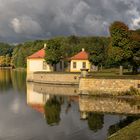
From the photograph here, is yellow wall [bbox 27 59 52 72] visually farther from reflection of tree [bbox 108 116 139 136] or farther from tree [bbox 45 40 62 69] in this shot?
reflection of tree [bbox 108 116 139 136]

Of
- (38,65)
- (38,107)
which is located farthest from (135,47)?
(38,65)

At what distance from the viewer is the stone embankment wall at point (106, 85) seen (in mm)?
30672

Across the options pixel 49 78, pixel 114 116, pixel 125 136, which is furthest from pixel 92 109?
pixel 49 78

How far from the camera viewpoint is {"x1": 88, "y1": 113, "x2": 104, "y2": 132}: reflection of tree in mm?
19227

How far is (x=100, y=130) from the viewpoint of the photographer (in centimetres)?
1844

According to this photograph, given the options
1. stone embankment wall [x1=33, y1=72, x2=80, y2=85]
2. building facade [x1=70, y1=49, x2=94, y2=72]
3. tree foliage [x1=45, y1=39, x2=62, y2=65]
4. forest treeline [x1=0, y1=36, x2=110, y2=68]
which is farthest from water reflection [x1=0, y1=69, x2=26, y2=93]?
forest treeline [x1=0, y1=36, x2=110, y2=68]

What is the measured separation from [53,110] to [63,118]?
333 centimetres

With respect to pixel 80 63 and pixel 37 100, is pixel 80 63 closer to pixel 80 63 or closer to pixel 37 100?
pixel 80 63

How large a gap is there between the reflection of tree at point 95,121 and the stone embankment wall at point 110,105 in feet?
5.15

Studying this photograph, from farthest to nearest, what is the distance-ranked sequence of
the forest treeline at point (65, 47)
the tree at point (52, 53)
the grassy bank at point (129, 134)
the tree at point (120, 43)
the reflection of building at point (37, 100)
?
the forest treeline at point (65, 47), the tree at point (52, 53), the tree at point (120, 43), the reflection of building at point (37, 100), the grassy bank at point (129, 134)

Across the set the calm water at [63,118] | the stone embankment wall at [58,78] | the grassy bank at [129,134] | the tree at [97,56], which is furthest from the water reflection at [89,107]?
the tree at [97,56]

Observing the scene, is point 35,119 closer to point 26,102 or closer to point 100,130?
point 100,130

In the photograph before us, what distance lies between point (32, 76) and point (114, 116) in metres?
33.7

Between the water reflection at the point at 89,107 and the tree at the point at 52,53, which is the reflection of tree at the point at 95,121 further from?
the tree at the point at 52,53
